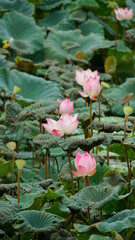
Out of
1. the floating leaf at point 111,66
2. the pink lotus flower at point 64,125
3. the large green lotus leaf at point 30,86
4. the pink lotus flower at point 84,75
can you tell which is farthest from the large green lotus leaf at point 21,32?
the pink lotus flower at point 64,125

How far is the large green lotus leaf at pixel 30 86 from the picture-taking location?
3.44 metres

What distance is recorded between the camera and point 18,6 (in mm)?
5707

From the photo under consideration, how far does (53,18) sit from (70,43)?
1.23 metres

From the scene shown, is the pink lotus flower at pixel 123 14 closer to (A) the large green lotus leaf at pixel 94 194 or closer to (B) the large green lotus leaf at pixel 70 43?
(B) the large green lotus leaf at pixel 70 43

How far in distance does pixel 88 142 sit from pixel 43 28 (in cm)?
343

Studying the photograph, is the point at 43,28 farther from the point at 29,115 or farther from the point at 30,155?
the point at 29,115

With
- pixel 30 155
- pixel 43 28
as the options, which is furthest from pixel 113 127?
pixel 43 28

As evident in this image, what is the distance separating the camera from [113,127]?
97.0 inches

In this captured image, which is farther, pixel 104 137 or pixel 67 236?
pixel 104 137

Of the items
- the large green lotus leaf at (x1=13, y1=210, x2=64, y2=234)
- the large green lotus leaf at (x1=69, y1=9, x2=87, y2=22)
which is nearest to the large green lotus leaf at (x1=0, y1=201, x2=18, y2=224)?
the large green lotus leaf at (x1=13, y1=210, x2=64, y2=234)

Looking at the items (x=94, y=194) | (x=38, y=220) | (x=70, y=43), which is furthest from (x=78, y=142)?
(x=70, y=43)

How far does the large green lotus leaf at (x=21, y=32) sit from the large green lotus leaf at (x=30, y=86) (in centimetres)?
129

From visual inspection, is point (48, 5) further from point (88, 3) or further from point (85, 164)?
point (85, 164)

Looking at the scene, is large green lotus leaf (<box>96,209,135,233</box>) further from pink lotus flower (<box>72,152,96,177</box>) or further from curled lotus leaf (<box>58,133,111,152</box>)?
curled lotus leaf (<box>58,133,111,152</box>)
